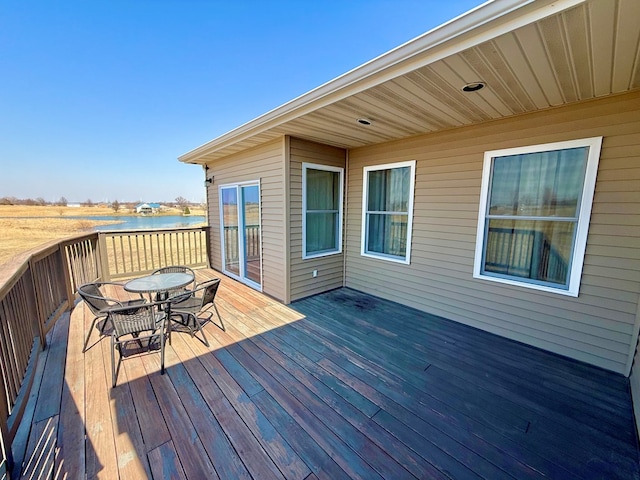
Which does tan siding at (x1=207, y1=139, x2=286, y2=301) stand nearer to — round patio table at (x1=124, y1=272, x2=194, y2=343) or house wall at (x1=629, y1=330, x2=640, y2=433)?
round patio table at (x1=124, y1=272, x2=194, y2=343)

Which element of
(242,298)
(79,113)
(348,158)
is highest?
(79,113)

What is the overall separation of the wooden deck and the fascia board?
2556 mm

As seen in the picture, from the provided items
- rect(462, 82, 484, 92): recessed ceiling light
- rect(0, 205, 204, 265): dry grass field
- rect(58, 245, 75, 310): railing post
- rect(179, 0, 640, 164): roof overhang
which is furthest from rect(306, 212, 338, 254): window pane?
rect(0, 205, 204, 265): dry grass field

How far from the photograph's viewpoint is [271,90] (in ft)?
27.9

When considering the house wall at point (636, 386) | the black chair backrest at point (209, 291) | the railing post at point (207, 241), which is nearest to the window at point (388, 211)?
the house wall at point (636, 386)

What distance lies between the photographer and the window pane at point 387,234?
3.99m

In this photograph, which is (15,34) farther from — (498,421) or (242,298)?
(498,421)

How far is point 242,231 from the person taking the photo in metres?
4.93

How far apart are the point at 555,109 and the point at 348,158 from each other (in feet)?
9.03

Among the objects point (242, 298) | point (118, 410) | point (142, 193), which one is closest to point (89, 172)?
point (142, 193)

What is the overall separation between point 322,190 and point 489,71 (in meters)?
2.81

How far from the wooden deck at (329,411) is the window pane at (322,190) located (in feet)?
7.24

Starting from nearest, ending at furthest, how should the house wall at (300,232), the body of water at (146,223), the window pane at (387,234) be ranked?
1. the house wall at (300,232)
2. the window pane at (387,234)
3. the body of water at (146,223)

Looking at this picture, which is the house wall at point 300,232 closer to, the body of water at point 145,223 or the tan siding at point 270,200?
the tan siding at point 270,200
